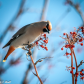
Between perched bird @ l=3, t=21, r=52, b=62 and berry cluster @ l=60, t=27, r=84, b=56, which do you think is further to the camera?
perched bird @ l=3, t=21, r=52, b=62

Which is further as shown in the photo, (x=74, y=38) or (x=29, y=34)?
(x=29, y=34)

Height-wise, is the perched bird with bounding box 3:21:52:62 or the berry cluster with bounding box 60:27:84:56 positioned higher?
the perched bird with bounding box 3:21:52:62

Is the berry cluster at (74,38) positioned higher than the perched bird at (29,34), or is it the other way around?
the perched bird at (29,34)

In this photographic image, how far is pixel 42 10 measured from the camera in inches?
59.1

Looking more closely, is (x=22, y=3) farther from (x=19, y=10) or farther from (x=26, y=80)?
(x=26, y=80)

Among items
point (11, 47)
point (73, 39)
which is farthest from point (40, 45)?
point (11, 47)

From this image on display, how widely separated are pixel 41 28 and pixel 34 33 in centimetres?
13

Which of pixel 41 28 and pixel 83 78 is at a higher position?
pixel 41 28

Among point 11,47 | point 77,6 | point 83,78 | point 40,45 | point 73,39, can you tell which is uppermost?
point 77,6

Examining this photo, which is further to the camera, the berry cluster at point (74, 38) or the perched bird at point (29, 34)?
the perched bird at point (29, 34)

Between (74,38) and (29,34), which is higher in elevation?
(29,34)

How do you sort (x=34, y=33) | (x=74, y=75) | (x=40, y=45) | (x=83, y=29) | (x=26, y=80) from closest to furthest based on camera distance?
(x=74, y=75) → (x=83, y=29) → (x=40, y=45) → (x=34, y=33) → (x=26, y=80)

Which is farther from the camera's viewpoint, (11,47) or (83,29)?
(11,47)

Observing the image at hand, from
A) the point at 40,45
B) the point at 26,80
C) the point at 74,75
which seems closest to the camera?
the point at 74,75
